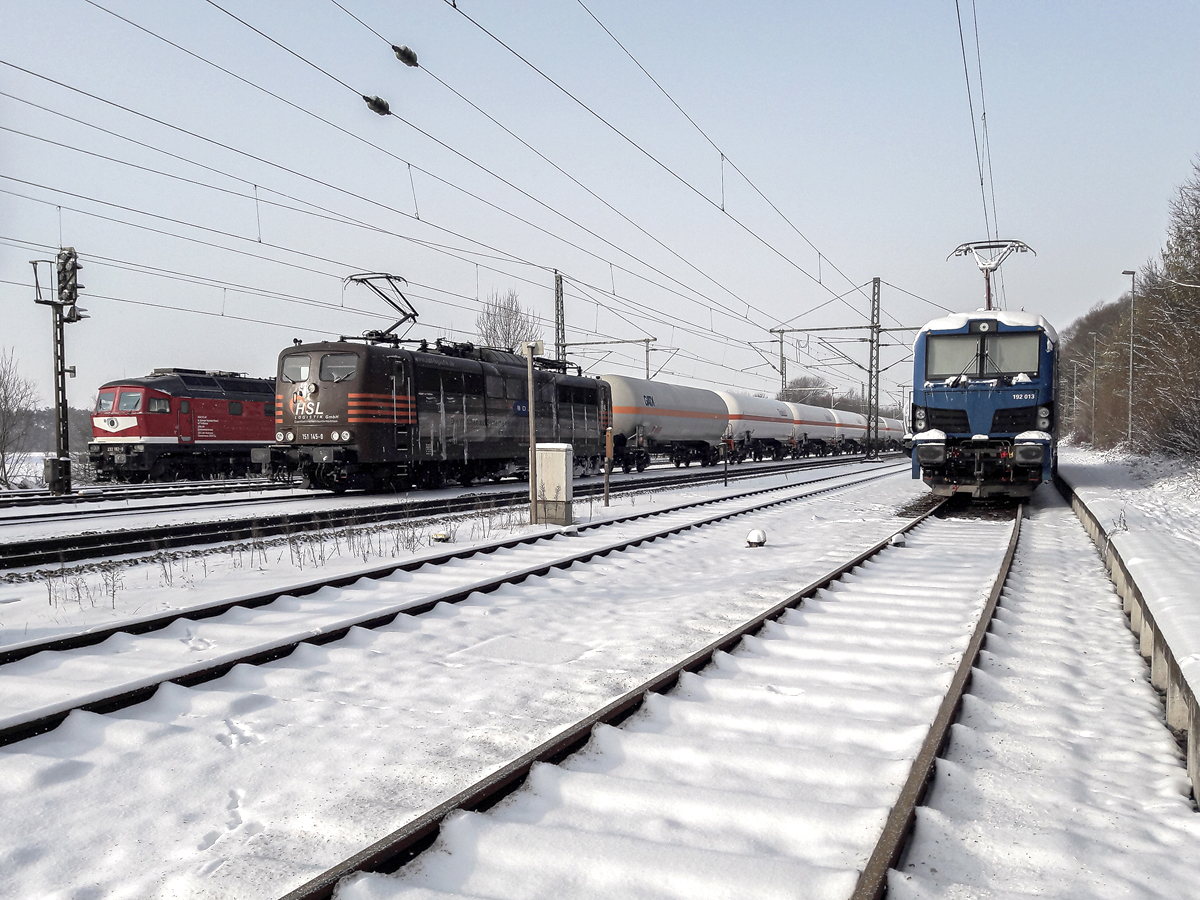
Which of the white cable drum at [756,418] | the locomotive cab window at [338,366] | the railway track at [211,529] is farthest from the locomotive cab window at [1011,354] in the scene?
the white cable drum at [756,418]

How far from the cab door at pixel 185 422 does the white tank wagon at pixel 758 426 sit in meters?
19.7

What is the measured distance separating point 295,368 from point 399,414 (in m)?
2.39

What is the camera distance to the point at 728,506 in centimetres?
1527

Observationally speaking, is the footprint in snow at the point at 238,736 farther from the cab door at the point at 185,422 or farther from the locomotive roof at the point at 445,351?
the cab door at the point at 185,422

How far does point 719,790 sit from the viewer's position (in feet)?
10.4

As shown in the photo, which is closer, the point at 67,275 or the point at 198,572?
the point at 198,572

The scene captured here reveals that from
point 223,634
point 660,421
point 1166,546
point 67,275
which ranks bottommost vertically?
point 223,634

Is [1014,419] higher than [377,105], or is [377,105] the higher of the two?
[377,105]

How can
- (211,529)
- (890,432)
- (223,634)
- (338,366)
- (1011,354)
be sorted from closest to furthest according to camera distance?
(223,634)
(211,529)
(1011,354)
(338,366)
(890,432)

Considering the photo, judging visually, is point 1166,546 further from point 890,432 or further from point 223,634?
point 890,432

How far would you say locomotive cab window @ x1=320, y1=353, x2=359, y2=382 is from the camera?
16016 millimetres

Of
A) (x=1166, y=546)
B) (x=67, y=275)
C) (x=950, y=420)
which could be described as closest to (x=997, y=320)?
(x=950, y=420)

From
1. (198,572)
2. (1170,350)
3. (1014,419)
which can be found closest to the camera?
(198,572)

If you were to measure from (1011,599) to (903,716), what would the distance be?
3.62 m
